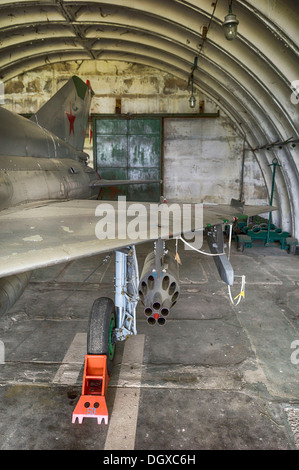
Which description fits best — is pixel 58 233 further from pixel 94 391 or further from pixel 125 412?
pixel 125 412

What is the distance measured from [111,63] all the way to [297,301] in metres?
11.1

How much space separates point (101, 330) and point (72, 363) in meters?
0.72

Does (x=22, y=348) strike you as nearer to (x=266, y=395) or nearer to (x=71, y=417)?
(x=71, y=417)

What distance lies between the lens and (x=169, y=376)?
359 centimetres

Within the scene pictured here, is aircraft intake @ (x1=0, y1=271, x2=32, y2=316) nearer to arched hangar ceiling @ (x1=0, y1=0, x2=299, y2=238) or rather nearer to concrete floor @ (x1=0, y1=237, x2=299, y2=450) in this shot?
concrete floor @ (x1=0, y1=237, x2=299, y2=450)

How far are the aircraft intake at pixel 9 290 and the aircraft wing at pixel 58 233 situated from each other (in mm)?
389

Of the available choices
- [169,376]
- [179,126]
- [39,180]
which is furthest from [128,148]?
[169,376]

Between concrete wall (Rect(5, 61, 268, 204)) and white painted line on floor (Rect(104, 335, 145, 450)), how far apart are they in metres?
9.85

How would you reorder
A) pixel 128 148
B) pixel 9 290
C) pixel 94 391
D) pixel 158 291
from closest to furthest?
pixel 9 290
pixel 94 391
pixel 158 291
pixel 128 148

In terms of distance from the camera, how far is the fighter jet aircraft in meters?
2.36

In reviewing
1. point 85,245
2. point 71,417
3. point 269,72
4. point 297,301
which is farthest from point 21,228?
point 269,72

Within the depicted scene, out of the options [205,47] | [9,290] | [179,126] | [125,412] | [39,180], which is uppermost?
[205,47]

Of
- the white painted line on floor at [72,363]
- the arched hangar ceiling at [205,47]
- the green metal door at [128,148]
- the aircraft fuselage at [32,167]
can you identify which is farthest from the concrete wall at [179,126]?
the white painted line on floor at [72,363]

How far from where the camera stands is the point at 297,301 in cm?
564
